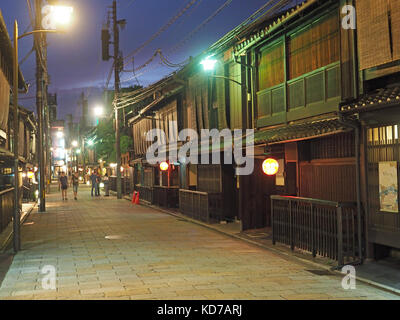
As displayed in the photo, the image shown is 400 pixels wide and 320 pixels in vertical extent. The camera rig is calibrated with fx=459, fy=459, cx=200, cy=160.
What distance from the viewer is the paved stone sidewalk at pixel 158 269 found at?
27.1 feet

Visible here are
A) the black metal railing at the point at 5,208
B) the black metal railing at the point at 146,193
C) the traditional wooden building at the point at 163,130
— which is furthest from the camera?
the black metal railing at the point at 146,193

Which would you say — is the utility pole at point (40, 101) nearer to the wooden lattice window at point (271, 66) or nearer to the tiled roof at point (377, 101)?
the wooden lattice window at point (271, 66)

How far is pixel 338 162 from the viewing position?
1238 cm

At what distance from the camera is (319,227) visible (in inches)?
443

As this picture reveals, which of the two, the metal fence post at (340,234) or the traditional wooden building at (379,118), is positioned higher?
the traditional wooden building at (379,118)

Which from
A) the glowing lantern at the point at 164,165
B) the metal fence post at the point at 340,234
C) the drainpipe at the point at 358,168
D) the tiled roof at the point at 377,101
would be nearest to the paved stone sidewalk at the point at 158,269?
the metal fence post at the point at 340,234

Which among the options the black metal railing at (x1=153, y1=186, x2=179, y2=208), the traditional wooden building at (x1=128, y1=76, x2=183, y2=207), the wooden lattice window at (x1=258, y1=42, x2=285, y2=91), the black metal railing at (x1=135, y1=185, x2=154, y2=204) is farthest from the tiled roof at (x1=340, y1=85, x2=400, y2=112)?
the black metal railing at (x1=135, y1=185, x2=154, y2=204)

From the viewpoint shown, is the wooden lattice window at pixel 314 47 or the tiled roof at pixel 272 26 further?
the tiled roof at pixel 272 26

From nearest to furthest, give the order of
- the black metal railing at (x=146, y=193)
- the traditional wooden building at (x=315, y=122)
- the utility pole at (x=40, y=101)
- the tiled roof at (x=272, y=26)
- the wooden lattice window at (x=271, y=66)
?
the traditional wooden building at (x=315, y=122) < the tiled roof at (x=272, y=26) < the wooden lattice window at (x=271, y=66) < the utility pole at (x=40, y=101) < the black metal railing at (x=146, y=193)

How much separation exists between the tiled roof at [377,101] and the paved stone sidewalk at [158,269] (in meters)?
3.62

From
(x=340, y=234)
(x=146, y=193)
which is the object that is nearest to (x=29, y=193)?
(x=146, y=193)

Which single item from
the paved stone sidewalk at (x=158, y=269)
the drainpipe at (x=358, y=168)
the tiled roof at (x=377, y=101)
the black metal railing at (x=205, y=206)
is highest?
the tiled roof at (x=377, y=101)

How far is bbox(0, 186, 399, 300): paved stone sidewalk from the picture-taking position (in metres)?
8.25

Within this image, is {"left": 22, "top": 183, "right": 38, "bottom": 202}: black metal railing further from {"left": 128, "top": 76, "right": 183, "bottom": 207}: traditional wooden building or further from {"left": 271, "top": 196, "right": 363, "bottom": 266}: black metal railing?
{"left": 271, "top": 196, "right": 363, "bottom": 266}: black metal railing
